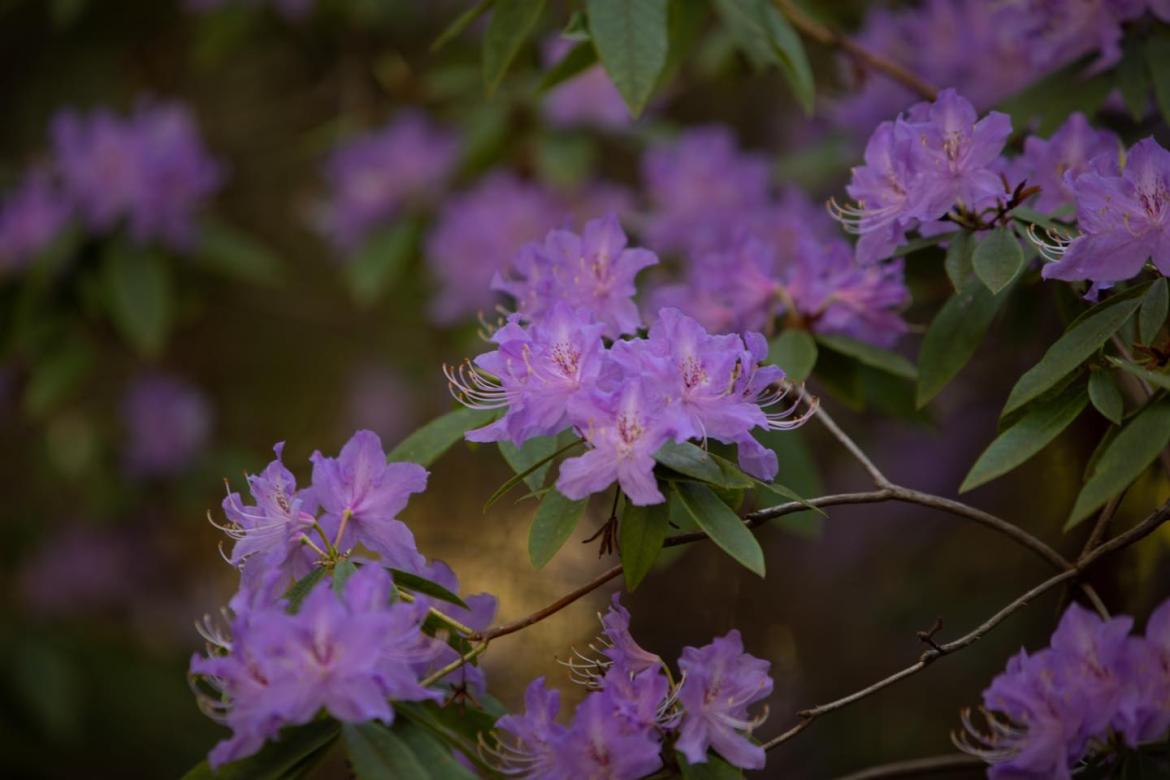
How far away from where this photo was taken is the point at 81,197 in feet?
7.34

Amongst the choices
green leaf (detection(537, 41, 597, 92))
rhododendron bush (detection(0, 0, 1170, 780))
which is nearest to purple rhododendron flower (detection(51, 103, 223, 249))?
rhododendron bush (detection(0, 0, 1170, 780))

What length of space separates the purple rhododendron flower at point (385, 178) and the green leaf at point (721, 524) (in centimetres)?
154

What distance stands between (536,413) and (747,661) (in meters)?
0.26

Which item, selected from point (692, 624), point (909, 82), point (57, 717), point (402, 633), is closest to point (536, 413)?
point (402, 633)

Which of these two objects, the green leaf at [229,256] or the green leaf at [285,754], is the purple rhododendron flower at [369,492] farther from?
the green leaf at [229,256]

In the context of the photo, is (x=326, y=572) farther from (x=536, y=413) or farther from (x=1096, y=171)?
(x=1096, y=171)

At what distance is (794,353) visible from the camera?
122 centimetres

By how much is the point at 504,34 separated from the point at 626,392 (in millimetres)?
552

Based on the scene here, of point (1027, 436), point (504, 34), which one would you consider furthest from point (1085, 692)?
point (504, 34)

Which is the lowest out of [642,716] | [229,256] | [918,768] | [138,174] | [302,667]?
[918,768]

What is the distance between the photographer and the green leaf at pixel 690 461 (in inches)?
34.9

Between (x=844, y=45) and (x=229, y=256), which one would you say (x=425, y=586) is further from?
(x=229, y=256)

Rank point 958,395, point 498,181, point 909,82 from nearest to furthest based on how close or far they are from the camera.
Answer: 1. point 909,82
2. point 498,181
3. point 958,395

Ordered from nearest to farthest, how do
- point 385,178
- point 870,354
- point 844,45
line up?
point 870,354 → point 844,45 → point 385,178
